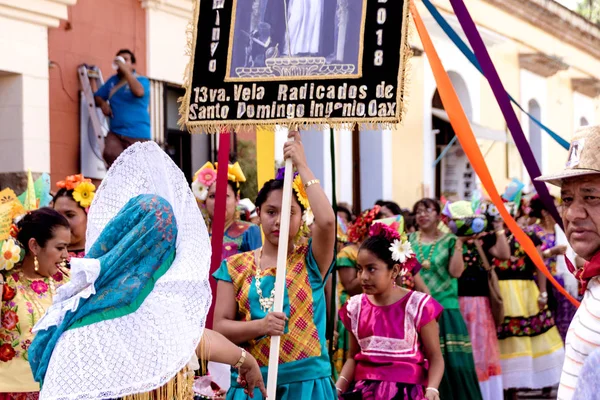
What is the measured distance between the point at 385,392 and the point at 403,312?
0.48 metres

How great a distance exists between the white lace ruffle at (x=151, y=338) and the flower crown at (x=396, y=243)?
8.20 feet

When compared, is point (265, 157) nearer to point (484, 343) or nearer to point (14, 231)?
point (14, 231)

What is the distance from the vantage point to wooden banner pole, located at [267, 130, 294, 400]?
459cm

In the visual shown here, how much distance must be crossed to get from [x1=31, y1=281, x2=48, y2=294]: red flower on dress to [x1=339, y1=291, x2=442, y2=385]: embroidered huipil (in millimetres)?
1802

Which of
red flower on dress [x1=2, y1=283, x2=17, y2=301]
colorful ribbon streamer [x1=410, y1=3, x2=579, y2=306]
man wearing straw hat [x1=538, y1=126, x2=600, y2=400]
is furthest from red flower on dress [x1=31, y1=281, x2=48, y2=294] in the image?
man wearing straw hat [x1=538, y1=126, x2=600, y2=400]

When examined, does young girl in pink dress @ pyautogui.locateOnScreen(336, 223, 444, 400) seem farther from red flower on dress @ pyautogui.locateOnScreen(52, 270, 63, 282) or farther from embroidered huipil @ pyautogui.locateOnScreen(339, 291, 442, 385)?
red flower on dress @ pyautogui.locateOnScreen(52, 270, 63, 282)

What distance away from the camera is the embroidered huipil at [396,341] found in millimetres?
5863

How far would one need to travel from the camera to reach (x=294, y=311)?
194 inches

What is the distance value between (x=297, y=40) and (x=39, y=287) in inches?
75.0

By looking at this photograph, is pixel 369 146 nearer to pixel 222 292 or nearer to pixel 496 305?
pixel 496 305

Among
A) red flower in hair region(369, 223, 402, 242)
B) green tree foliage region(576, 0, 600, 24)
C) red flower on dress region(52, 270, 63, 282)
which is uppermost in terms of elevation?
green tree foliage region(576, 0, 600, 24)

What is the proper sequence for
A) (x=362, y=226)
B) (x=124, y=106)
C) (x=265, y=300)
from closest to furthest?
(x=265, y=300) < (x=362, y=226) < (x=124, y=106)

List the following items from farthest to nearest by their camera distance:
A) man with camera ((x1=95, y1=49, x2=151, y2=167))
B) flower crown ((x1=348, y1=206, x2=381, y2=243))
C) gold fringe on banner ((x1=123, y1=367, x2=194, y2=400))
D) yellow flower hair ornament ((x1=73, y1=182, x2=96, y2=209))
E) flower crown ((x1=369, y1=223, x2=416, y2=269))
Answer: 1. man with camera ((x1=95, y1=49, x2=151, y2=167))
2. flower crown ((x1=348, y1=206, x2=381, y2=243))
3. yellow flower hair ornament ((x1=73, y1=182, x2=96, y2=209))
4. flower crown ((x1=369, y1=223, x2=416, y2=269))
5. gold fringe on banner ((x1=123, y1=367, x2=194, y2=400))

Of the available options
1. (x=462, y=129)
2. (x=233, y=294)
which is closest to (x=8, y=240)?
(x=233, y=294)
